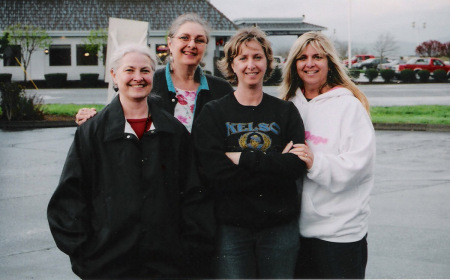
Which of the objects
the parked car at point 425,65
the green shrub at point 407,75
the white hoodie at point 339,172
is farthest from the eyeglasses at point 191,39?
the parked car at point 425,65

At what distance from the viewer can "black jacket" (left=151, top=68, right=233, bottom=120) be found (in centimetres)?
347

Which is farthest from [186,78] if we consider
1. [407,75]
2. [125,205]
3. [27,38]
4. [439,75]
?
→ [439,75]

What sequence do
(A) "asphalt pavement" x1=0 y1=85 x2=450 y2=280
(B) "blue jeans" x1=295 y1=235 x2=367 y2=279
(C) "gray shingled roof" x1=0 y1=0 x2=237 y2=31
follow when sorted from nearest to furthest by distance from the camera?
1. (B) "blue jeans" x1=295 y1=235 x2=367 y2=279
2. (A) "asphalt pavement" x1=0 y1=85 x2=450 y2=280
3. (C) "gray shingled roof" x1=0 y1=0 x2=237 y2=31

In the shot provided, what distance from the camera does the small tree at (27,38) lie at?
40.0 metres

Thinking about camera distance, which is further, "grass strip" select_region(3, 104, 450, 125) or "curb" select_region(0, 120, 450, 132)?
"grass strip" select_region(3, 104, 450, 125)

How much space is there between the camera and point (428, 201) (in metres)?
7.73

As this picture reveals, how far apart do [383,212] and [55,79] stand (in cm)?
3571

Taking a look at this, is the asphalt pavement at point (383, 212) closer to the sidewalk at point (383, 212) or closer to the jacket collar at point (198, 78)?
the sidewalk at point (383, 212)

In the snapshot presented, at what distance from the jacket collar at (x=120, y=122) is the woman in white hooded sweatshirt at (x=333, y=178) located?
63cm

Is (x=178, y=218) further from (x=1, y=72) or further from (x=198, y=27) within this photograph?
(x=1, y=72)

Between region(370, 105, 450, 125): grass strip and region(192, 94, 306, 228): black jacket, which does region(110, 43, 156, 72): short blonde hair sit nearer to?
region(192, 94, 306, 228): black jacket

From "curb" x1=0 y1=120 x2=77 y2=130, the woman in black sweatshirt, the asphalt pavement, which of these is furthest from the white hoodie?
"curb" x1=0 y1=120 x2=77 y2=130

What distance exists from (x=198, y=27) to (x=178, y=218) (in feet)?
3.84

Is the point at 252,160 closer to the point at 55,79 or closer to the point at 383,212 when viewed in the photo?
the point at 383,212
